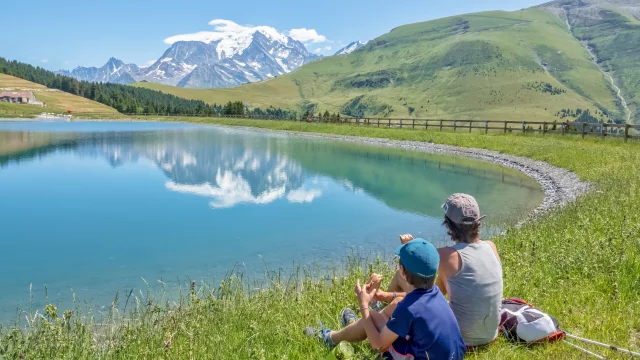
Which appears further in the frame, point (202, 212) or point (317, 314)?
point (202, 212)

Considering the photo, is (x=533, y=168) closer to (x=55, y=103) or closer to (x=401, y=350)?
(x=401, y=350)

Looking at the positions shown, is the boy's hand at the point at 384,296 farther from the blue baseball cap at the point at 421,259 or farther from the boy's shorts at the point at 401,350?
the blue baseball cap at the point at 421,259

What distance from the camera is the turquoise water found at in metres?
12.2

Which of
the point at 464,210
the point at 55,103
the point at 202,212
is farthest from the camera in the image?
the point at 55,103

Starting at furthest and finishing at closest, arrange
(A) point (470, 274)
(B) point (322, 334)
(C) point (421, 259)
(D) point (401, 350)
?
1. (B) point (322, 334)
2. (A) point (470, 274)
3. (D) point (401, 350)
4. (C) point (421, 259)

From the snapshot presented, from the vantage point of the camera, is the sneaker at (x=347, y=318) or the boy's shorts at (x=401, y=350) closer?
the boy's shorts at (x=401, y=350)

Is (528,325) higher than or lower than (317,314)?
higher

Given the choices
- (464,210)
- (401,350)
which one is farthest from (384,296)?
(464,210)

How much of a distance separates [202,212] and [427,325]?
17.1m

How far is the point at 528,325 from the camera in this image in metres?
5.21

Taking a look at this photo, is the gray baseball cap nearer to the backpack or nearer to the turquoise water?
the backpack

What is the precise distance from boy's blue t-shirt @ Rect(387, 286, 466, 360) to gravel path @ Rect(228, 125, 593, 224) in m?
11.6

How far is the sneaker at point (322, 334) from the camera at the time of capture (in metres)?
5.42

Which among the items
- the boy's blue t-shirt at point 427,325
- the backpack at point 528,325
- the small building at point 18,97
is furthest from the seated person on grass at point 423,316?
the small building at point 18,97
